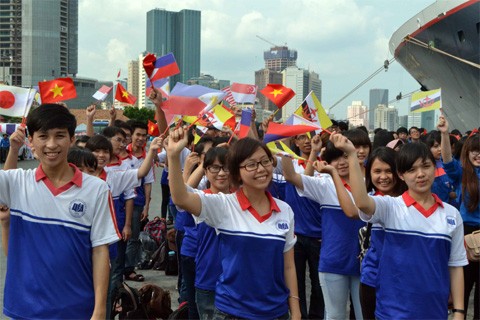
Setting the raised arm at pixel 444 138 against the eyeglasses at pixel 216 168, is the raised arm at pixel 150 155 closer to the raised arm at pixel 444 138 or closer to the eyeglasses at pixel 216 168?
the eyeglasses at pixel 216 168

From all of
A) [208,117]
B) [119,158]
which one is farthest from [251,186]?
[119,158]

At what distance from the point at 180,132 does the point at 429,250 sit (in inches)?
54.6

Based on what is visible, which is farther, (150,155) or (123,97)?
(123,97)

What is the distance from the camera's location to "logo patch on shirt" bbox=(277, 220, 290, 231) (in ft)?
10.2

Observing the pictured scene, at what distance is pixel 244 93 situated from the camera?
7.37 m

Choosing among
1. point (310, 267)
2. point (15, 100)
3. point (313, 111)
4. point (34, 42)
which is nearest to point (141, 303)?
point (310, 267)

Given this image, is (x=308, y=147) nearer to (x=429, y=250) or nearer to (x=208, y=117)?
(x=208, y=117)

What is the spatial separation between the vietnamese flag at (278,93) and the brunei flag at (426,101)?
1.89m

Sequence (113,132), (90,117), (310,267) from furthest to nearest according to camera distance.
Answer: (90,117) → (113,132) → (310,267)

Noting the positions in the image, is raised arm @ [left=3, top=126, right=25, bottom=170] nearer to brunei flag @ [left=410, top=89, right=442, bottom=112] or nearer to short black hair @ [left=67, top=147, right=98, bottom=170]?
short black hair @ [left=67, top=147, right=98, bottom=170]

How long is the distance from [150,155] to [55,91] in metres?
1.50

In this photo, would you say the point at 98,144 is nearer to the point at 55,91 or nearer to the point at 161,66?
the point at 55,91

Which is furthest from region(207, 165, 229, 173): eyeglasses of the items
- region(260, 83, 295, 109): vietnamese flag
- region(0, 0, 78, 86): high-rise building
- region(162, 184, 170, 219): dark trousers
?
region(0, 0, 78, 86): high-rise building

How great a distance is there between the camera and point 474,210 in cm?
Result: 489
